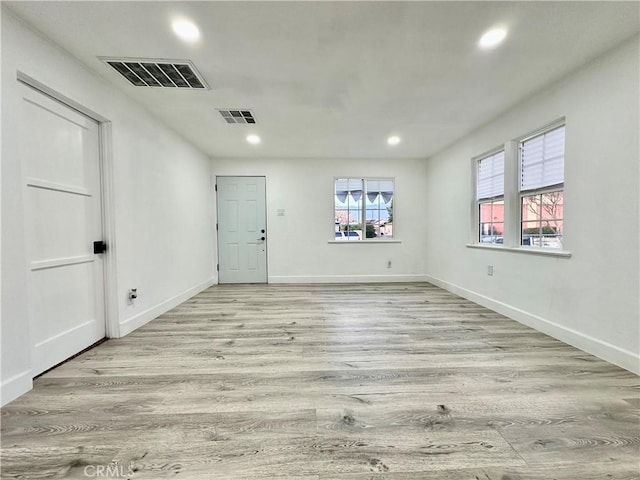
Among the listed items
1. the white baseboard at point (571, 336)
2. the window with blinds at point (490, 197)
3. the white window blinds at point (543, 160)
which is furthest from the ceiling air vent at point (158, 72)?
the white baseboard at point (571, 336)

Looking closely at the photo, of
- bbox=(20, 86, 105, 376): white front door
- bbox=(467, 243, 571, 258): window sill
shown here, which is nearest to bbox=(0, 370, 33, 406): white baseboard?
bbox=(20, 86, 105, 376): white front door

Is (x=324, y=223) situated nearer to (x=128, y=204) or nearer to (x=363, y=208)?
(x=363, y=208)

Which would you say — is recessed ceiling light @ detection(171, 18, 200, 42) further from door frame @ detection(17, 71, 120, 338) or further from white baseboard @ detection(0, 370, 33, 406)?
white baseboard @ detection(0, 370, 33, 406)

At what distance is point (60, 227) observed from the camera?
2246 mm

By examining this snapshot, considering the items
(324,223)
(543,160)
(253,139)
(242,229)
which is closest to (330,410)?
(543,160)

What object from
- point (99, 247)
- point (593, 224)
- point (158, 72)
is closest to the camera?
point (593, 224)

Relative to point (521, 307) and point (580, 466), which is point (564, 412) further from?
point (521, 307)

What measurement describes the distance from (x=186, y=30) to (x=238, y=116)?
1.47m

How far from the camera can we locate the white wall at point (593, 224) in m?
2.07

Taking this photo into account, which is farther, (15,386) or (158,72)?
(158,72)

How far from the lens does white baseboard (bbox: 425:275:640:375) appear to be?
6.80 feet

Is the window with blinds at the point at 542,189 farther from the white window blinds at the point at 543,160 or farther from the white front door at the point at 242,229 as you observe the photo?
the white front door at the point at 242,229

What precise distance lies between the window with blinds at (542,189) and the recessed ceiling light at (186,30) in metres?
3.42

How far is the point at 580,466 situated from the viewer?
1246 mm
